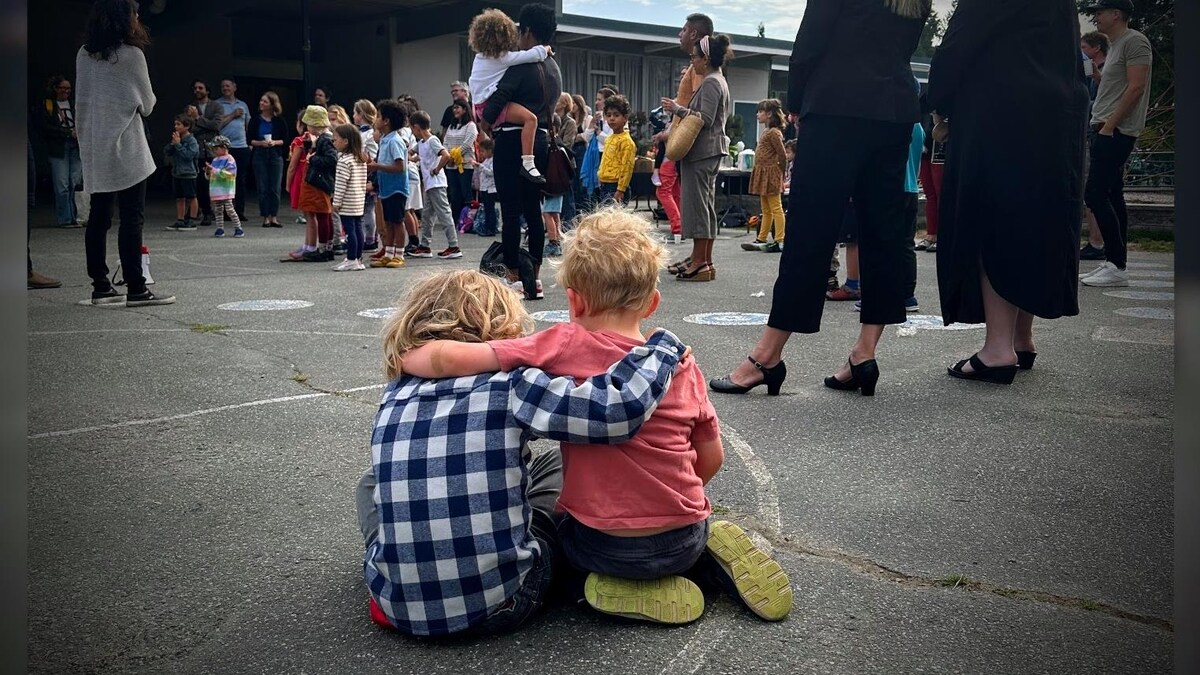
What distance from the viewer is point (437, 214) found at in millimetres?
12367

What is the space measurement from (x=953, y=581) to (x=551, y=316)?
15.1ft

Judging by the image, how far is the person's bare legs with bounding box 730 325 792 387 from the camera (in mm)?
4566

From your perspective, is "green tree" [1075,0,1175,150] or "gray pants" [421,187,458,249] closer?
"green tree" [1075,0,1175,150]

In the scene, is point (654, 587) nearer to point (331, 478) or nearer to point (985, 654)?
point (985, 654)

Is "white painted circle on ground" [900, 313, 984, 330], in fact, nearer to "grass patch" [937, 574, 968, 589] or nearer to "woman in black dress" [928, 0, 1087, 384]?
"woman in black dress" [928, 0, 1087, 384]

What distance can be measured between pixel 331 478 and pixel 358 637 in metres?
1.18

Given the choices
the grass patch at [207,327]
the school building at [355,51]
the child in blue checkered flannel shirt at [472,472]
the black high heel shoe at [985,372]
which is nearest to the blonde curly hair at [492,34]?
the grass patch at [207,327]

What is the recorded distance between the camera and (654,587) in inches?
97.3

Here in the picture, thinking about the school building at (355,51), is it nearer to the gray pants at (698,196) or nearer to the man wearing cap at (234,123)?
the man wearing cap at (234,123)

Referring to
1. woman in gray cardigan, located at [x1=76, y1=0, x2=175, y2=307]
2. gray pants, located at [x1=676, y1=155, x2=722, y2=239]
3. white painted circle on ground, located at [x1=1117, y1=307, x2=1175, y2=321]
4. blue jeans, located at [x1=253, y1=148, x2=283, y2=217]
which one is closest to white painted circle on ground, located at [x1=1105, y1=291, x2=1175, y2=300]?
white painted circle on ground, located at [x1=1117, y1=307, x2=1175, y2=321]

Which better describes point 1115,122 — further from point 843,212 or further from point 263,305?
point 263,305

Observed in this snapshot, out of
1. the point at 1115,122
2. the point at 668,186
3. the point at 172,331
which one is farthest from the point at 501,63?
the point at 1115,122

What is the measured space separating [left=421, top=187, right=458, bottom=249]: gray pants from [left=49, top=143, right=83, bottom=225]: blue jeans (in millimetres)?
5413

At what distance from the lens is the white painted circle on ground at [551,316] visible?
689 centimetres
